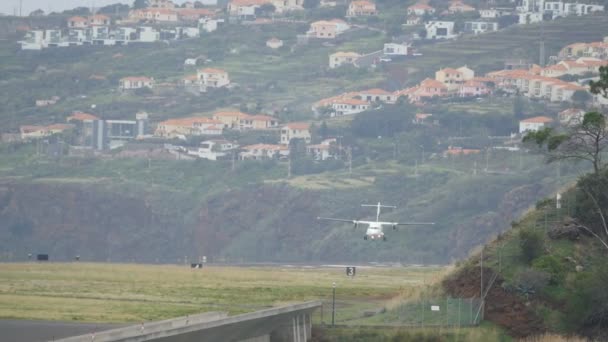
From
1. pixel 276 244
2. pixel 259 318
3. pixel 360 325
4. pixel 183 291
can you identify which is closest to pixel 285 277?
pixel 183 291

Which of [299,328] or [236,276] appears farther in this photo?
[236,276]

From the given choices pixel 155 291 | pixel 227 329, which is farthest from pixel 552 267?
pixel 155 291

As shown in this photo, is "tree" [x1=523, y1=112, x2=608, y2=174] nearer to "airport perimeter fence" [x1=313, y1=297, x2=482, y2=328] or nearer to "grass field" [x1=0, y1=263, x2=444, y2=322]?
"grass field" [x1=0, y1=263, x2=444, y2=322]

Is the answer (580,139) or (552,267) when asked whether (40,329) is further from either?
(580,139)

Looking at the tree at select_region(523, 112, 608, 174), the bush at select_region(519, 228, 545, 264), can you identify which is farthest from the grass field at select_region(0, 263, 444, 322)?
the tree at select_region(523, 112, 608, 174)

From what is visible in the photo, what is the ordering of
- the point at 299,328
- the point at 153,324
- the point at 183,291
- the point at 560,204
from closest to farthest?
1. the point at 153,324
2. the point at 299,328
3. the point at 560,204
4. the point at 183,291

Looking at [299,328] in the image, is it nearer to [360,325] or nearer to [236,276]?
[360,325]

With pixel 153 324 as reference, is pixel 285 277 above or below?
below
